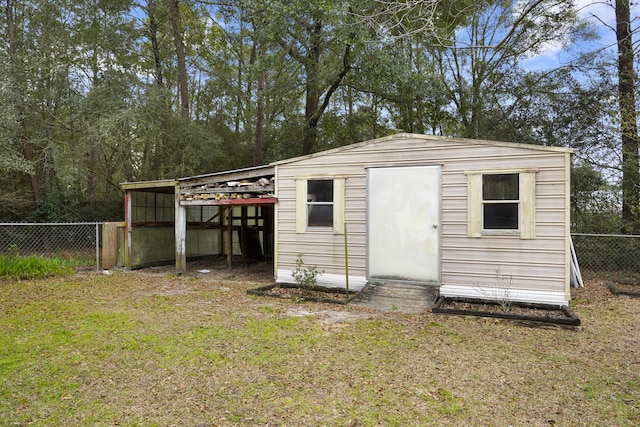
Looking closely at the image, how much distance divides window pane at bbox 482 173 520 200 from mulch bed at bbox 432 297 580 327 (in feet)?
5.33

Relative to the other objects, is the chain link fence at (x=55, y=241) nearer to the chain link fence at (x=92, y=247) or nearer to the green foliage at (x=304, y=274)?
the chain link fence at (x=92, y=247)

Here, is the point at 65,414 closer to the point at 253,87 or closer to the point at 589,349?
the point at 589,349

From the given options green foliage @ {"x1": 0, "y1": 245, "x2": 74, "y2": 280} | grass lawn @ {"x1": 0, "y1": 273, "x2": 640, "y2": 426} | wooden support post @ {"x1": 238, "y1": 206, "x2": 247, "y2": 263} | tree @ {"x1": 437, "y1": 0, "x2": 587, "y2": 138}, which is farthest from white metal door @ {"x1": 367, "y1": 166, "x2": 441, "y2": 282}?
green foliage @ {"x1": 0, "y1": 245, "x2": 74, "y2": 280}

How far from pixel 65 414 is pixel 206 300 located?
3.79 m

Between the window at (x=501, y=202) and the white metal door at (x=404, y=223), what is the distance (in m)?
0.56

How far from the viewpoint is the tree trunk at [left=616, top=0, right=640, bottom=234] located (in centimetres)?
871

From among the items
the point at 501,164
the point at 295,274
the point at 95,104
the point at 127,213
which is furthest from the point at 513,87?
the point at 95,104

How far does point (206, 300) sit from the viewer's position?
6.64m

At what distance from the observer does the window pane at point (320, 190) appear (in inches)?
295

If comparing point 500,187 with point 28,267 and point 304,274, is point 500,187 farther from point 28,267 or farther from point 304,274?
point 28,267

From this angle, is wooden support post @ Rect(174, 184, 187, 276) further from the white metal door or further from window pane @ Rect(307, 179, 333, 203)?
the white metal door

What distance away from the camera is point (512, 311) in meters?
5.86

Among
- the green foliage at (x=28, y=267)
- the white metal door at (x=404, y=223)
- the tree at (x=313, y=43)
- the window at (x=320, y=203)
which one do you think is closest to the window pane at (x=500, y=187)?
the white metal door at (x=404, y=223)

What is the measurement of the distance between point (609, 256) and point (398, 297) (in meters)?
5.90
